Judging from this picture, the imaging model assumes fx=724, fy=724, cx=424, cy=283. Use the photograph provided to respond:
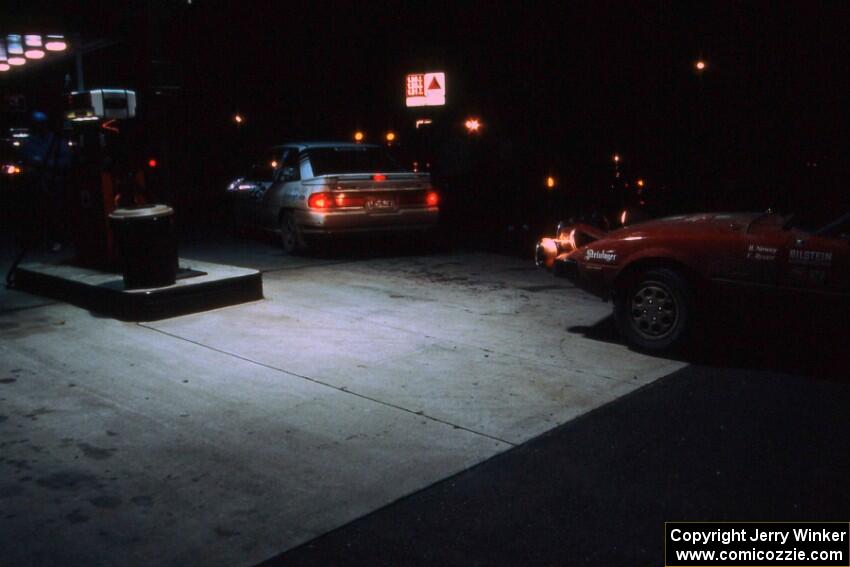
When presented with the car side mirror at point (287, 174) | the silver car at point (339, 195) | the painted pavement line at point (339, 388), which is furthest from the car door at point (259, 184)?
the painted pavement line at point (339, 388)

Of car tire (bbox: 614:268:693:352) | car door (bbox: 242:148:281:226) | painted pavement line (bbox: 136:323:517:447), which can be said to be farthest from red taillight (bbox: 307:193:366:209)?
car tire (bbox: 614:268:693:352)

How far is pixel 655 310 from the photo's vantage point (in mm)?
5980

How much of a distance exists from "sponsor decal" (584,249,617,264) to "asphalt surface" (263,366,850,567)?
5.34ft

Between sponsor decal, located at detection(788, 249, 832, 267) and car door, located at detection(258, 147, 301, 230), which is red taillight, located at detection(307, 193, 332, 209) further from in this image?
sponsor decal, located at detection(788, 249, 832, 267)

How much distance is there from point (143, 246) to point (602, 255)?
4.42m

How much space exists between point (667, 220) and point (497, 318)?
1933 millimetres

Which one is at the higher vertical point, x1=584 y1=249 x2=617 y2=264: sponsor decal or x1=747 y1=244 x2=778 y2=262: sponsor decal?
x1=747 y1=244 x2=778 y2=262: sponsor decal

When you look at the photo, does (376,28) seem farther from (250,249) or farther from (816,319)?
(816,319)

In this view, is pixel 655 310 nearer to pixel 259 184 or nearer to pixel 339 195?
pixel 339 195

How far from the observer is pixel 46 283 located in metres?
8.34

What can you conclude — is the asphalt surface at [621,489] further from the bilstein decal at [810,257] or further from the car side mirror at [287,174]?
the car side mirror at [287,174]

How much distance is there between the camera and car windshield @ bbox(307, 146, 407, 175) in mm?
11328

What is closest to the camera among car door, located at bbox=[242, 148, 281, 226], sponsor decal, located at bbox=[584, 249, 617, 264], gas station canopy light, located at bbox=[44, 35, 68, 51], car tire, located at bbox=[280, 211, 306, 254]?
sponsor decal, located at bbox=[584, 249, 617, 264]

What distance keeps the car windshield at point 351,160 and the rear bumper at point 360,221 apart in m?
0.81
